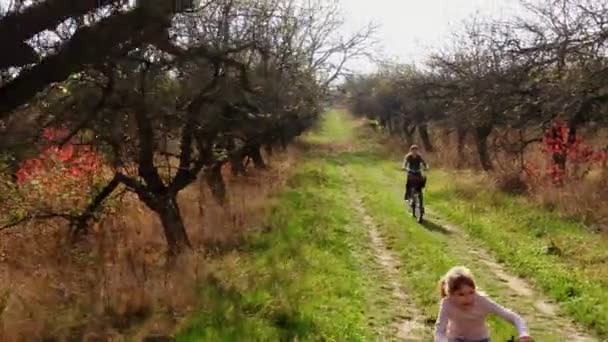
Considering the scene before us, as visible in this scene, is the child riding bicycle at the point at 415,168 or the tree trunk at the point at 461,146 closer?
the child riding bicycle at the point at 415,168

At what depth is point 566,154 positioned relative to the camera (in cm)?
1872

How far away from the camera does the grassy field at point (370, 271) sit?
8227mm

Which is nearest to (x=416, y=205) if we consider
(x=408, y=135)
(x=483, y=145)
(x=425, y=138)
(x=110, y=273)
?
(x=110, y=273)

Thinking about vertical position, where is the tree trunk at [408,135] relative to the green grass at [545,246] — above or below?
above

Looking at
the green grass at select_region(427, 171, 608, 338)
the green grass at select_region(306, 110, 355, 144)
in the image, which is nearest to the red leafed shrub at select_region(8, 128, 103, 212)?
the green grass at select_region(427, 171, 608, 338)

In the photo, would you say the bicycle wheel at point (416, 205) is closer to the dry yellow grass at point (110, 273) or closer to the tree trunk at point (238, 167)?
the dry yellow grass at point (110, 273)

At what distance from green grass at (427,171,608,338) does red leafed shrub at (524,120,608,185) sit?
4.96ft

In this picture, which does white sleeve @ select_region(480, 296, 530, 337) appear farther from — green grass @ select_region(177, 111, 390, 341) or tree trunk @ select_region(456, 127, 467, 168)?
tree trunk @ select_region(456, 127, 467, 168)

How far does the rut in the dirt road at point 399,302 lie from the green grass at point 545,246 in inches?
79.1

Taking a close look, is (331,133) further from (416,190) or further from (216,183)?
(416,190)

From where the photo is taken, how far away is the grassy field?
324 inches

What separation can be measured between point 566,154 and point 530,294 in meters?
10.3

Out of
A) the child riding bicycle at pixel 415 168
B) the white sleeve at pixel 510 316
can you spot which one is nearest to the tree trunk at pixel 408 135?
the child riding bicycle at pixel 415 168

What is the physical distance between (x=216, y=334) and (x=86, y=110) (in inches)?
244
